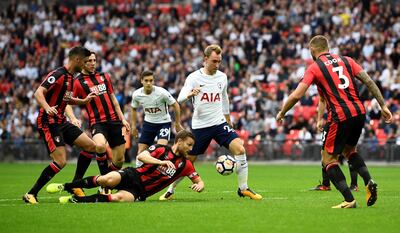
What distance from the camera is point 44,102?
13492mm

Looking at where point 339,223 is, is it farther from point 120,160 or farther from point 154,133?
point 154,133

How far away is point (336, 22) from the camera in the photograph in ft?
116

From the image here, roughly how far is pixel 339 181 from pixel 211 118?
3135 mm

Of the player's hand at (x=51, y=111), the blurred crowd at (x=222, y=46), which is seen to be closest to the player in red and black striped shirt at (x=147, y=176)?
the player's hand at (x=51, y=111)

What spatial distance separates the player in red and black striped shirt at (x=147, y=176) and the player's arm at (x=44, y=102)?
117cm

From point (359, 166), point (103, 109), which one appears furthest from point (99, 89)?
point (359, 166)

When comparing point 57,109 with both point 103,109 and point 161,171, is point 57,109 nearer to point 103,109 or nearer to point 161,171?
point 103,109

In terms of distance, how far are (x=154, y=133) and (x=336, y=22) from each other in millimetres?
18800

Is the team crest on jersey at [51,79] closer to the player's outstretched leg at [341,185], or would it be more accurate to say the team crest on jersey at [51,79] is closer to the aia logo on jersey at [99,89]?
the aia logo on jersey at [99,89]

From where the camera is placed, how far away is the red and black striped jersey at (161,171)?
13.3 m

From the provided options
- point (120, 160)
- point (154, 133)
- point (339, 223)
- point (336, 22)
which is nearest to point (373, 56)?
point (336, 22)

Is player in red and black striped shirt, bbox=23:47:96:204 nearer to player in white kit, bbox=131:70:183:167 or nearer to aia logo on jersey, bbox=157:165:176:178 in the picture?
aia logo on jersey, bbox=157:165:176:178

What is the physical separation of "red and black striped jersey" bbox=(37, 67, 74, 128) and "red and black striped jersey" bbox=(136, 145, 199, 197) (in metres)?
1.87

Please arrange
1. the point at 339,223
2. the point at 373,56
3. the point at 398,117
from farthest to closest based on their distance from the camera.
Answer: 1. the point at 373,56
2. the point at 398,117
3. the point at 339,223
